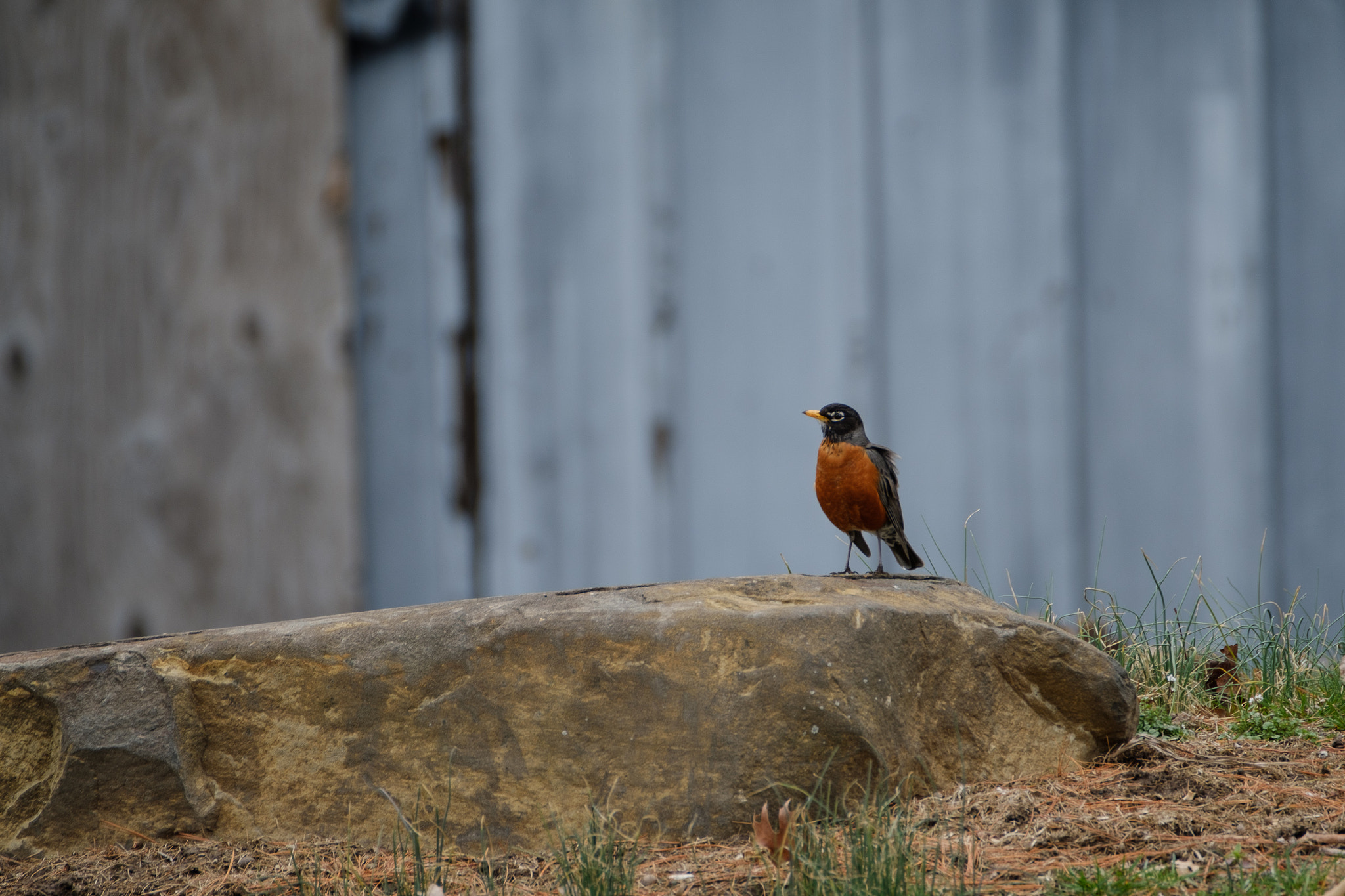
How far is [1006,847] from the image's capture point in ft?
6.82

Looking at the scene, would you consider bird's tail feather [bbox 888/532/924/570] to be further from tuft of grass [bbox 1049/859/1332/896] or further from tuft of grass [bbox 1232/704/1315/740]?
tuft of grass [bbox 1049/859/1332/896]

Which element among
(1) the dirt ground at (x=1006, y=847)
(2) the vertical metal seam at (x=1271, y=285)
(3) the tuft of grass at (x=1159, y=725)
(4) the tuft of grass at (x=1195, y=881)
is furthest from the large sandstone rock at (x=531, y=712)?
(2) the vertical metal seam at (x=1271, y=285)

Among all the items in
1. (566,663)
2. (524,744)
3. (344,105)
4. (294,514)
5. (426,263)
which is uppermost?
(344,105)

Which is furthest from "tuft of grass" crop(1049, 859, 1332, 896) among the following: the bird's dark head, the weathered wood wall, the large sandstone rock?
the weathered wood wall

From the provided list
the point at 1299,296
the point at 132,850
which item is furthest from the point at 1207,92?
the point at 132,850

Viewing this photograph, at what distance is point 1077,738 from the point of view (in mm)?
2586

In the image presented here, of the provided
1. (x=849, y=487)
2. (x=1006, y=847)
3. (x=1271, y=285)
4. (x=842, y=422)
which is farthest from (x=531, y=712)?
(x=1271, y=285)

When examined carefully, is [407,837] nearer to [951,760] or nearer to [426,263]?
[951,760]

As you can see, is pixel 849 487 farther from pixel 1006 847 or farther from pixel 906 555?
pixel 1006 847

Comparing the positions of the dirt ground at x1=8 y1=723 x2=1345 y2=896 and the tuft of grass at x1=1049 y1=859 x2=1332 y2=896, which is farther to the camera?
the dirt ground at x1=8 y1=723 x2=1345 y2=896

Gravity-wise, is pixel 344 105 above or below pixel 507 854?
above

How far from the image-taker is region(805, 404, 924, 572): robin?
9.87ft

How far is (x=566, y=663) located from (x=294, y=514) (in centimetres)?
146

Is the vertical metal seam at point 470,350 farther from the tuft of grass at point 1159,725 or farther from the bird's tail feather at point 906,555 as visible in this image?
the tuft of grass at point 1159,725
